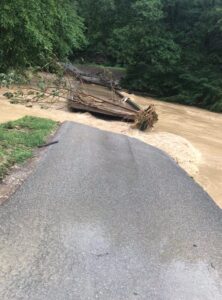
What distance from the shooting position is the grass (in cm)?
961

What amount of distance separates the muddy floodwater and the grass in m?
2.70

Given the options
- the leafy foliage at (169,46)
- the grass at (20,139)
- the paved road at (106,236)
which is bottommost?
the leafy foliage at (169,46)

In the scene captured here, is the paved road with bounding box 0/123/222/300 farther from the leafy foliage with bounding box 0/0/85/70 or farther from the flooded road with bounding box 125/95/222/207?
the leafy foliage with bounding box 0/0/85/70

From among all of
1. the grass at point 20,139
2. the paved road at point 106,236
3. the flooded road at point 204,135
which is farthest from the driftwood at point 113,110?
the paved road at point 106,236

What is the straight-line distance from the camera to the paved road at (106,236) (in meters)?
5.22

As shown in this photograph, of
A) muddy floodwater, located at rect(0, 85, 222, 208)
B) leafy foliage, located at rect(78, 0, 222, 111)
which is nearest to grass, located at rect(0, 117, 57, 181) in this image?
muddy floodwater, located at rect(0, 85, 222, 208)

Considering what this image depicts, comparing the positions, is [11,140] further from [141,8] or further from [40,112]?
[141,8]

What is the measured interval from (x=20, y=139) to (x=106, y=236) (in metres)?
5.76

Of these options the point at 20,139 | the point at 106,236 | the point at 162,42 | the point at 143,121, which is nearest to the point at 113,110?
the point at 143,121

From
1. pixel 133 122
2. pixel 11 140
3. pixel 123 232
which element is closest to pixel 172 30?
pixel 133 122

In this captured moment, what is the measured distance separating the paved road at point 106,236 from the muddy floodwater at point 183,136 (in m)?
2.81

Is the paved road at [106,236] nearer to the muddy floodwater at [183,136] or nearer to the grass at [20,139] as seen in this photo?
the grass at [20,139]

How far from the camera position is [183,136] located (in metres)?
20.1

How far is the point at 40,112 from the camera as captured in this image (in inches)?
805
